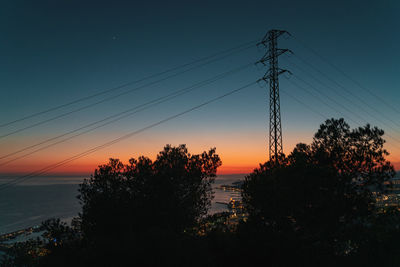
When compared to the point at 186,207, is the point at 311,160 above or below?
above

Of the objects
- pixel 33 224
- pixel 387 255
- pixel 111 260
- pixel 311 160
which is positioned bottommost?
pixel 33 224

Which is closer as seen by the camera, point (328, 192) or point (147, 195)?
point (328, 192)

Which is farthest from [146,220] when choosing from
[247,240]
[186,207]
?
[247,240]

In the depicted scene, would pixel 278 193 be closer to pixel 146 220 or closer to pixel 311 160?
pixel 311 160

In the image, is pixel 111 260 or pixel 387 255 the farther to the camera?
pixel 387 255

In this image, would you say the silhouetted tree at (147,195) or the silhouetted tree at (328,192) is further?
the silhouetted tree at (147,195)

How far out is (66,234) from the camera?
73.6 feet

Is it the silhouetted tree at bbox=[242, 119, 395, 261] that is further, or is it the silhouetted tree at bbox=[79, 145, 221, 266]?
the silhouetted tree at bbox=[79, 145, 221, 266]

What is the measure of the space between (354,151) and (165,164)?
18.8 metres

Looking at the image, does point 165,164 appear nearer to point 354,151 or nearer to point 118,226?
point 118,226

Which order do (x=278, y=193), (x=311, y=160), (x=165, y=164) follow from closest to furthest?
(x=278, y=193), (x=311, y=160), (x=165, y=164)

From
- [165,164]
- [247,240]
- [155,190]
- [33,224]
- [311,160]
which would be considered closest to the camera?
[247,240]

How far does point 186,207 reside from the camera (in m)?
25.7

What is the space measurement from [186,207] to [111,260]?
14.0 m
